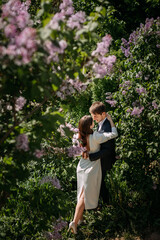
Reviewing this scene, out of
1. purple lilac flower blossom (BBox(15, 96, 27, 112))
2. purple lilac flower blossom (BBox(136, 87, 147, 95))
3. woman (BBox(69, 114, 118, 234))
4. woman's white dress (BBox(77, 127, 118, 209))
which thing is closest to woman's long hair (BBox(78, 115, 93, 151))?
woman (BBox(69, 114, 118, 234))

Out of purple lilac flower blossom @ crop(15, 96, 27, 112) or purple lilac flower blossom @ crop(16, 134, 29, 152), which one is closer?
purple lilac flower blossom @ crop(16, 134, 29, 152)

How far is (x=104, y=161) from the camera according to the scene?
3521mm

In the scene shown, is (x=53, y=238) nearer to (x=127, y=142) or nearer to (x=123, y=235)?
(x=123, y=235)

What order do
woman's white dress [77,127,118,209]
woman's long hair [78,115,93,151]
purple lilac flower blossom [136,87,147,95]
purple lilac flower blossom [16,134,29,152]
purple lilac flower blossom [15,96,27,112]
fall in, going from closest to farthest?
purple lilac flower blossom [16,134,29,152]
purple lilac flower blossom [15,96,27,112]
purple lilac flower blossom [136,87,147,95]
woman's long hair [78,115,93,151]
woman's white dress [77,127,118,209]

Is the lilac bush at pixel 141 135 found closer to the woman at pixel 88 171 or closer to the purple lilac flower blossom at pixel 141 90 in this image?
the purple lilac flower blossom at pixel 141 90

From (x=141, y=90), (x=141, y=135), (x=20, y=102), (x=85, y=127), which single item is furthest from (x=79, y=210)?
(x=20, y=102)

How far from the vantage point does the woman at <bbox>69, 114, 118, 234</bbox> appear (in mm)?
3289

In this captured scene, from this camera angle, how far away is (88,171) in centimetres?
339

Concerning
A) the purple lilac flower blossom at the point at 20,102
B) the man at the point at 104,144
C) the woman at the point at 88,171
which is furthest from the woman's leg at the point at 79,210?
the purple lilac flower blossom at the point at 20,102

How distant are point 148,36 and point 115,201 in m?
2.23

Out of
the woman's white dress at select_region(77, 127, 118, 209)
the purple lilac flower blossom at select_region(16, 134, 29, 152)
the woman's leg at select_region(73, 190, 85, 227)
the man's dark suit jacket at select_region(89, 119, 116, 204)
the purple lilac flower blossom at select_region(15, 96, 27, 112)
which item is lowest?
the woman's leg at select_region(73, 190, 85, 227)

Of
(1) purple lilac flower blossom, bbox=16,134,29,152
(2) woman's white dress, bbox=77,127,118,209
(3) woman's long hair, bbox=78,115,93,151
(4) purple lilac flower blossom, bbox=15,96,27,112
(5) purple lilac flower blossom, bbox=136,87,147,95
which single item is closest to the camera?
(1) purple lilac flower blossom, bbox=16,134,29,152

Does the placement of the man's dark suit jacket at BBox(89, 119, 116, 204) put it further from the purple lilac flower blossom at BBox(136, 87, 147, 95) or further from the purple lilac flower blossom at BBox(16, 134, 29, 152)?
the purple lilac flower blossom at BBox(16, 134, 29, 152)

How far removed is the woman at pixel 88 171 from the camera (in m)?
3.29
